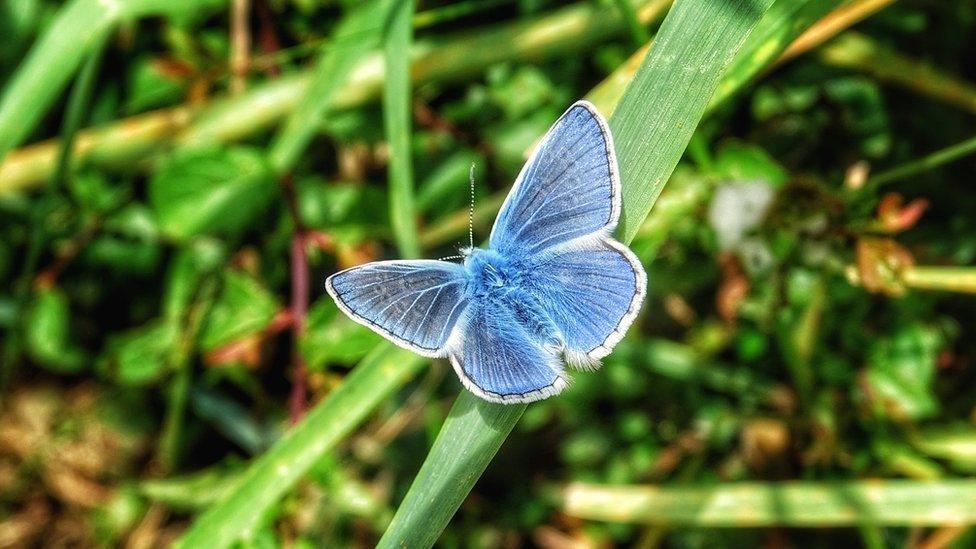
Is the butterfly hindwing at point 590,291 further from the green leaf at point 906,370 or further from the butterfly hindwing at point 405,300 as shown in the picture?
the green leaf at point 906,370

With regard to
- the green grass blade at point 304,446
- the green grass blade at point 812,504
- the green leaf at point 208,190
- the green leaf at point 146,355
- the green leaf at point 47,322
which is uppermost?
the green leaf at point 208,190

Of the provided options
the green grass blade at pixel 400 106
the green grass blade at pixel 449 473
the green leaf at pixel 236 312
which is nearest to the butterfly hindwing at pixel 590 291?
the green grass blade at pixel 449 473

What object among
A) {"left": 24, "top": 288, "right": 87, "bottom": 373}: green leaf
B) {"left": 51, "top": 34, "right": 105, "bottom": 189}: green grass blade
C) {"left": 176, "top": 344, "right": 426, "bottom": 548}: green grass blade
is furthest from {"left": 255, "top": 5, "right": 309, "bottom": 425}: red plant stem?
{"left": 24, "top": 288, "right": 87, "bottom": 373}: green leaf

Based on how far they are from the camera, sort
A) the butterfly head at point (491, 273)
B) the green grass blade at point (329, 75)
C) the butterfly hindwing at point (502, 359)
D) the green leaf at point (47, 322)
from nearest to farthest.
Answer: the butterfly hindwing at point (502, 359), the butterfly head at point (491, 273), the green grass blade at point (329, 75), the green leaf at point (47, 322)

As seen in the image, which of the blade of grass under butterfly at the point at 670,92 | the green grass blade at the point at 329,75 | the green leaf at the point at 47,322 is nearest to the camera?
the blade of grass under butterfly at the point at 670,92

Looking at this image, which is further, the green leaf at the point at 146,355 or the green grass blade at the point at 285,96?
the green leaf at the point at 146,355

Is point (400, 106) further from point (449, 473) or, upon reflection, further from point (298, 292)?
point (449, 473)

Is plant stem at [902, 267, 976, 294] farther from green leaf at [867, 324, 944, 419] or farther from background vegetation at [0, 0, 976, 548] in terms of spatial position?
green leaf at [867, 324, 944, 419]

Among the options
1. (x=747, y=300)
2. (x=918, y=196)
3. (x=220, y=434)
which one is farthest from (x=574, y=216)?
(x=220, y=434)
